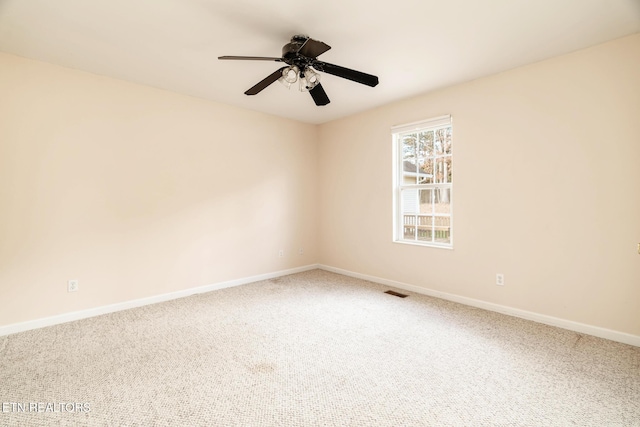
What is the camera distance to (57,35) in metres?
2.36

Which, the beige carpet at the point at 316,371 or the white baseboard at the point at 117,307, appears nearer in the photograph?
the beige carpet at the point at 316,371

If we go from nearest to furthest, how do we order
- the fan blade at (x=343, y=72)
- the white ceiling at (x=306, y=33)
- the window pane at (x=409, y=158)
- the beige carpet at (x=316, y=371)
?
1. the beige carpet at (x=316, y=371)
2. the white ceiling at (x=306, y=33)
3. the fan blade at (x=343, y=72)
4. the window pane at (x=409, y=158)

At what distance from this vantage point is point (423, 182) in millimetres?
3879

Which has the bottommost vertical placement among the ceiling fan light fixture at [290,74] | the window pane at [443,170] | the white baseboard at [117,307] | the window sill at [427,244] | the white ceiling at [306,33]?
the white baseboard at [117,307]

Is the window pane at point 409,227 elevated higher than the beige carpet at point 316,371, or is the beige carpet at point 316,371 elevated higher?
the window pane at point 409,227

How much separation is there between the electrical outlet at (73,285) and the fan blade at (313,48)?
310 centimetres

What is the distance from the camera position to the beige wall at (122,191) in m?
2.71

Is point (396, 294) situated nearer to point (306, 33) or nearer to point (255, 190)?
point (255, 190)

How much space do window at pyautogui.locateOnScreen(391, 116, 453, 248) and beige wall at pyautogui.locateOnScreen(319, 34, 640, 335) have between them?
0.16 m

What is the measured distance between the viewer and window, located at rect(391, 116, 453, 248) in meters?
3.62

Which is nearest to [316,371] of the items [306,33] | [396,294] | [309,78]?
[396,294]

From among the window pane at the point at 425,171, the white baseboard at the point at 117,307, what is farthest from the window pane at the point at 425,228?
the white baseboard at the point at 117,307

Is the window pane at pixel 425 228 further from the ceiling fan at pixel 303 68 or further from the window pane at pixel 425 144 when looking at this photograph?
the ceiling fan at pixel 303 68

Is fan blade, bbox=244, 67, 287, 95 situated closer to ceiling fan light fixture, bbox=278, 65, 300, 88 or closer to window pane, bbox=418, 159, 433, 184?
ceiling fan light fixture, bbox=278, 65, 300, 88
